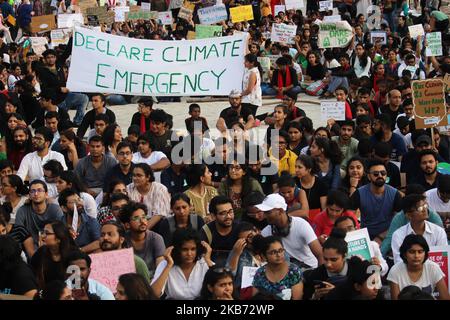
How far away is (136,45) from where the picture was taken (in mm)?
14125

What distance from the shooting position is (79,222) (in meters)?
9.31

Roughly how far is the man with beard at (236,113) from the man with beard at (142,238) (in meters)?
4.71

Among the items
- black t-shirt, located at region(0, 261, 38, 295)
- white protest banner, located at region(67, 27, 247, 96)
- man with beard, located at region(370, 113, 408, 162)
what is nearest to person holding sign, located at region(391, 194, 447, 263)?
black t-shirt, located at region(0, 261, 38, 295)

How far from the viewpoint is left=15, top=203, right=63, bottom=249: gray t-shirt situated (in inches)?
364

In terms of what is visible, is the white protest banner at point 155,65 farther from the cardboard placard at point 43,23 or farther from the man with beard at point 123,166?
the cardboard placard at point 43,23

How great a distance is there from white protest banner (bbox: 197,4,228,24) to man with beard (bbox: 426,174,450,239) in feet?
51.5

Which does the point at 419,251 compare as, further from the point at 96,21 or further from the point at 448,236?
the point at 96,21

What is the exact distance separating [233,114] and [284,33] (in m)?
8.75

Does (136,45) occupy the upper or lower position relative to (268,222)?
upper

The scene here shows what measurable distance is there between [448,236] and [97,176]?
3902 millimetres

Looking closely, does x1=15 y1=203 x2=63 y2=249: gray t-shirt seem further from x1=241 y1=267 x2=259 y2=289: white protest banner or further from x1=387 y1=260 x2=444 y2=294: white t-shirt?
x1=387 y1=260 x2=444 y2=294: white t-shirt

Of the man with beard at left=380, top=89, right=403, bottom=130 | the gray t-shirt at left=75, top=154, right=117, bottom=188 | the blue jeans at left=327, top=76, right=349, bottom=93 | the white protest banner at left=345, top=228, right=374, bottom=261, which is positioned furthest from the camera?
the blue jeans at left=327, top=76, right=349, bottom=93

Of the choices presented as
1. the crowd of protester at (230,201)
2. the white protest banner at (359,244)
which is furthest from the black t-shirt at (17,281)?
the white protest banner at (359,244)
